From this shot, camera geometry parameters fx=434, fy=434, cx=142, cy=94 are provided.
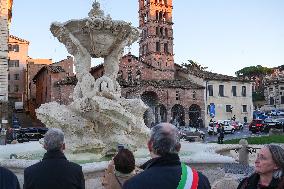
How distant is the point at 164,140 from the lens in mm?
3043

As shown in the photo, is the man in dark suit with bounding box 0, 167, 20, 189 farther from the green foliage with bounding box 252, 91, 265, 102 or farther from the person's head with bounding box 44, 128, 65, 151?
the green foliage with bounding box 252, 91, 265, 102

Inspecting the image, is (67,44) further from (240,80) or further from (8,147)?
(240,80)

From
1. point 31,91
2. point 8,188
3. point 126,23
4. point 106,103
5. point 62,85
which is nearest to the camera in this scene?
point 8,188

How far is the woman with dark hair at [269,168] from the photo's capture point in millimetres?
3438

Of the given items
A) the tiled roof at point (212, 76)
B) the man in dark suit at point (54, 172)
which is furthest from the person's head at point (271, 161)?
the tiled roof at point (212, 76)

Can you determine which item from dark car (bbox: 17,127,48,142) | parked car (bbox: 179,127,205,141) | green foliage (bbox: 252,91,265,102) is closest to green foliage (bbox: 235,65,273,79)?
green foliage (bbox: 252,91,265,102)

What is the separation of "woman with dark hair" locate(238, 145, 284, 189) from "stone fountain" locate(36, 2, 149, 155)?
661 cm

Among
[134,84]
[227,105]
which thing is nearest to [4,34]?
[134,84]

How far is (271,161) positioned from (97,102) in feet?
23.1

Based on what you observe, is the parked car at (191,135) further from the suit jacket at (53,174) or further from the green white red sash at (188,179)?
the green white red sash at (188,179)

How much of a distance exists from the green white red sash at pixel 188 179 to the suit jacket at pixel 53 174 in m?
1.35

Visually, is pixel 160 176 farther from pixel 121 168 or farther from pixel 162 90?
pixel 162 90

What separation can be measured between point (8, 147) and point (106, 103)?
349 cm

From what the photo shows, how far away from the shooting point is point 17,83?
67375mm
